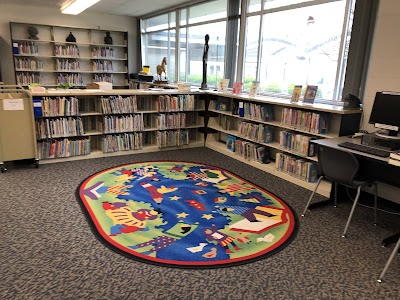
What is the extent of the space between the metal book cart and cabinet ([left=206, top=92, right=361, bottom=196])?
3.20m

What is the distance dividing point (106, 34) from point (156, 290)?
9121mm

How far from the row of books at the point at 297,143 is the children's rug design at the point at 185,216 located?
85 centimetres

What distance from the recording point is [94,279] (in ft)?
7.58

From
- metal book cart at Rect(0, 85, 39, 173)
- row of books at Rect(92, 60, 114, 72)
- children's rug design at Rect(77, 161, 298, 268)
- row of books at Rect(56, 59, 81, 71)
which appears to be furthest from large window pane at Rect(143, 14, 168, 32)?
children's rug design at Rect(77, 161, 298, 268)

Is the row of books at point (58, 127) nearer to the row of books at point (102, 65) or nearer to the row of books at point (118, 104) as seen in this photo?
the row of books at point (118, 104)

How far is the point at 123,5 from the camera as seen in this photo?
823 cm

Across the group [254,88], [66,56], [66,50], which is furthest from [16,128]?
[66,50]

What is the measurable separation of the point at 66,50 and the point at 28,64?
110cm

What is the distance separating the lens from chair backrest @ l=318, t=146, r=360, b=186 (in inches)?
117

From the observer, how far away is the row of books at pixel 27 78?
8.65 meters

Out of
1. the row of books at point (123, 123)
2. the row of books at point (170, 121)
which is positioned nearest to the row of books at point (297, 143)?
the row of books at point (170, 121)

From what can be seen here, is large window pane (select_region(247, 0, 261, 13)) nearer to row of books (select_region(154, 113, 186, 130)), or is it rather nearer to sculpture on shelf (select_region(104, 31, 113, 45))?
row of books (select_region(154, 113, 186, 130))

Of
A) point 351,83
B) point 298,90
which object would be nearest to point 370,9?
point 351,83

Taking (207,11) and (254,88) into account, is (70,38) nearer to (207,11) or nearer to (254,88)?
(207,11)
